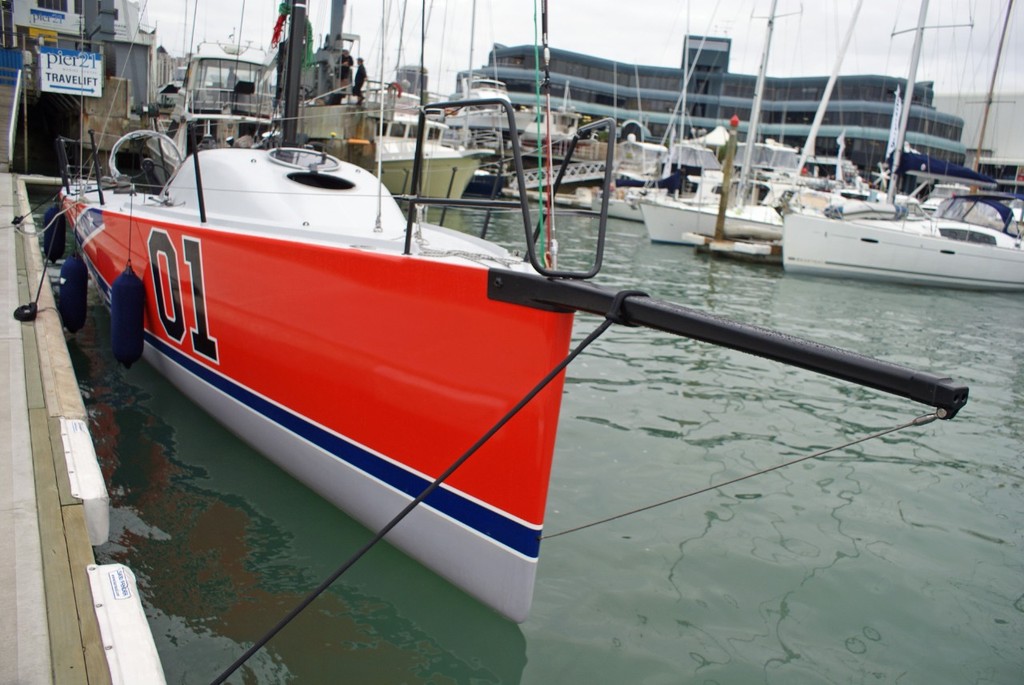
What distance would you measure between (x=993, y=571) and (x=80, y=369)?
21.1 feet

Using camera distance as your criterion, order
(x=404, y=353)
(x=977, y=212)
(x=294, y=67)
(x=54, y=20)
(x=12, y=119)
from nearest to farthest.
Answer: (x=404, y=353) → (x=294, y=67) → (x=12, y=119) → (x=977, y=212) → (x=54, y=20)

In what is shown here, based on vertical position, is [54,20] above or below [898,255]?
above

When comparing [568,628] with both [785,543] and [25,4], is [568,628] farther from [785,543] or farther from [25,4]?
[25,4]

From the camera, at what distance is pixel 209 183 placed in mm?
5672

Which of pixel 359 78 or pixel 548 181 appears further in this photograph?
pixel 359 78

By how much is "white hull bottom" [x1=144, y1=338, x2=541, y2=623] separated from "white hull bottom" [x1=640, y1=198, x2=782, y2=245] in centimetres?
1770

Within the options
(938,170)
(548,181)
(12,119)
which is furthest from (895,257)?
(12,119)

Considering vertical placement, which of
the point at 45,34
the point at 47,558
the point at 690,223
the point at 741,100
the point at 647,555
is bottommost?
the point at 647,555

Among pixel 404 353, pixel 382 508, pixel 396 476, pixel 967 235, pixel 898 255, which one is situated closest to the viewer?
pixel 404 353

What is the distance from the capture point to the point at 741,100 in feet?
216

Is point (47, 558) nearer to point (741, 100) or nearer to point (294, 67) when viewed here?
point (294, 67)

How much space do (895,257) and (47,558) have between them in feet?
56.1

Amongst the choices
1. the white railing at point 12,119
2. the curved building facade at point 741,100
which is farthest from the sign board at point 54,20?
the curved building facade at point 741,100

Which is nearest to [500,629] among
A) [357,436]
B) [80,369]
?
[357,436]
